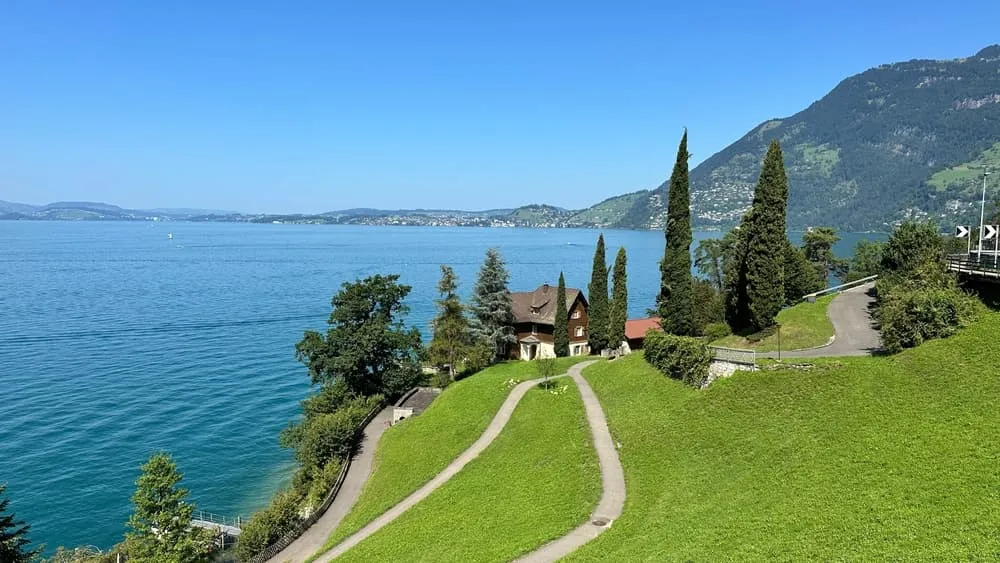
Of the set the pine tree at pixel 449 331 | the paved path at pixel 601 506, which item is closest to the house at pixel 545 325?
the pine tree at pixel 449 331

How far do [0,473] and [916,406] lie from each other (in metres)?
56.7

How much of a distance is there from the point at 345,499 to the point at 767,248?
30912mm

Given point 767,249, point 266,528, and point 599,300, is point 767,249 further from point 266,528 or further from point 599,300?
point 266,528

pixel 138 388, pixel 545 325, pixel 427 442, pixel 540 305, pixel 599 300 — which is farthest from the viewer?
pixel 540 305

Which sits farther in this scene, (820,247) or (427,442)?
(820,247)

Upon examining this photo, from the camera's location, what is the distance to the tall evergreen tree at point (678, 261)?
41062 mm

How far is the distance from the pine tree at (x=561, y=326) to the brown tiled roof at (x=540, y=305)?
1.96 metres

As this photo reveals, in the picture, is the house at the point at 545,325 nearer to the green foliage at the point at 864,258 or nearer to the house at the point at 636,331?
the house at the point at 636,331

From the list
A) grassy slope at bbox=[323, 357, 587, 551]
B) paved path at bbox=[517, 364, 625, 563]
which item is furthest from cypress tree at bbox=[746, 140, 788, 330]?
grassy slope at bbox=[323, 357, 587, 551]

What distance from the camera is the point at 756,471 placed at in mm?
21531

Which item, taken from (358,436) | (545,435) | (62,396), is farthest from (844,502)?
(62,396)

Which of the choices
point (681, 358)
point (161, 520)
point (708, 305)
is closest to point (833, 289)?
point (708, 305)

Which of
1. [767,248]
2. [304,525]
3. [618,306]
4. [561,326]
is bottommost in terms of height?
[304,525]

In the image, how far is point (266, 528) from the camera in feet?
103
